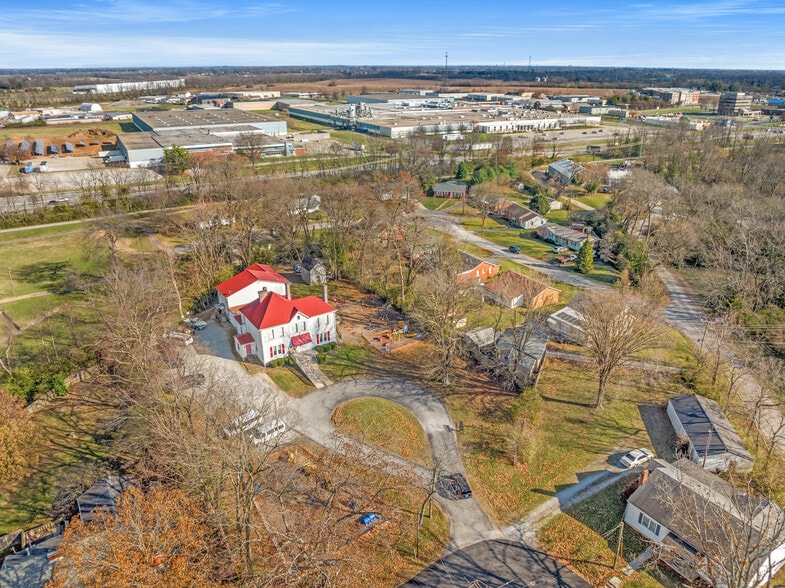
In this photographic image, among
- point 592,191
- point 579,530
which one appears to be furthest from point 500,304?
point 592,191

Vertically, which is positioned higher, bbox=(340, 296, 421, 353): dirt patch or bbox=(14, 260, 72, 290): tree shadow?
bbox=(14, 260, 72, 290): tree shadow

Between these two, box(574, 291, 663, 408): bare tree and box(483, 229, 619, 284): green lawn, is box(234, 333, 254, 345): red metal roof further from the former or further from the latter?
box(483, 229, 619, 284): green lawn

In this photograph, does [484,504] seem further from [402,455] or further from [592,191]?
[592,191]

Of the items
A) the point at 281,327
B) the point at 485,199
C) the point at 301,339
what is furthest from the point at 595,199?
the point at 281,327

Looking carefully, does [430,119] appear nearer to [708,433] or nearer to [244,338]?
[244,338]

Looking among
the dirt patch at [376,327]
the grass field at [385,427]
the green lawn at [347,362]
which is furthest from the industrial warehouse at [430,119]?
the grass field at [385,427]

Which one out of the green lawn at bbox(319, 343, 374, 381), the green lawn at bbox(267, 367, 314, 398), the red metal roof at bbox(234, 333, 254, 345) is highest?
the red metal roof at bbox(234, 333, 254, 345)

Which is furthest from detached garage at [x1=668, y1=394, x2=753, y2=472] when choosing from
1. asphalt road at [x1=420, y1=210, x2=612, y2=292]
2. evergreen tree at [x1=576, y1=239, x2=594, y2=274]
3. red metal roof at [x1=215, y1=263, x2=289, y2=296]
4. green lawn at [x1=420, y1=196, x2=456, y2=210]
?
green lawn at [x1=420, y1=196, x2=456, y2=210]
